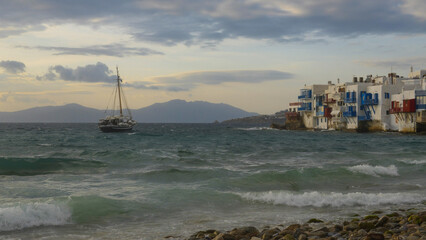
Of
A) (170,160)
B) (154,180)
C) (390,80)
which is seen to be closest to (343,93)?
(390,80)

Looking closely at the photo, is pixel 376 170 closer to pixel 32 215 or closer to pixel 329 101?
pixel 32 215

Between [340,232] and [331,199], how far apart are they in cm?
552

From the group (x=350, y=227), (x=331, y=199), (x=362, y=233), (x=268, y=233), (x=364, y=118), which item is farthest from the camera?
(x=364, y=118)

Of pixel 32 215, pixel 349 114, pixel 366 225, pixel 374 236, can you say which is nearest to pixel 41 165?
pixel 32 215

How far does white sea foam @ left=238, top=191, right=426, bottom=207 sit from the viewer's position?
53.3 ft

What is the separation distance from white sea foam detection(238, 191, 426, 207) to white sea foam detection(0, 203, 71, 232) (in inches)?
264

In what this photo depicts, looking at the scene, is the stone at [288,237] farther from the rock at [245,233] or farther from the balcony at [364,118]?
the balcony at [364,118]

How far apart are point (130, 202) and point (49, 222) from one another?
316cm

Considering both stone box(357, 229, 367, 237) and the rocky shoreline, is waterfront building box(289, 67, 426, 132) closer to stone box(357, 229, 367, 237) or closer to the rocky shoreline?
the rocky shoreline

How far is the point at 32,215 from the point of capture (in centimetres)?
1376

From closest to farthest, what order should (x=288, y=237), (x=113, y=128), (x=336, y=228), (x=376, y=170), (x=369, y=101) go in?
(x=288, y=237) → (x=336, y=228) → (x=376, y=170) → (x=369, y=101) → (x=113, y=128)

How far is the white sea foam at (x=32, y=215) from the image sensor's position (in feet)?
43.1

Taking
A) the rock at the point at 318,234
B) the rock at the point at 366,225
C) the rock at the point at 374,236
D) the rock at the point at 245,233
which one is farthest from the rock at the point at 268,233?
the rock at the point at 374,236

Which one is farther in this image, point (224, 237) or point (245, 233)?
point (245, 233)
